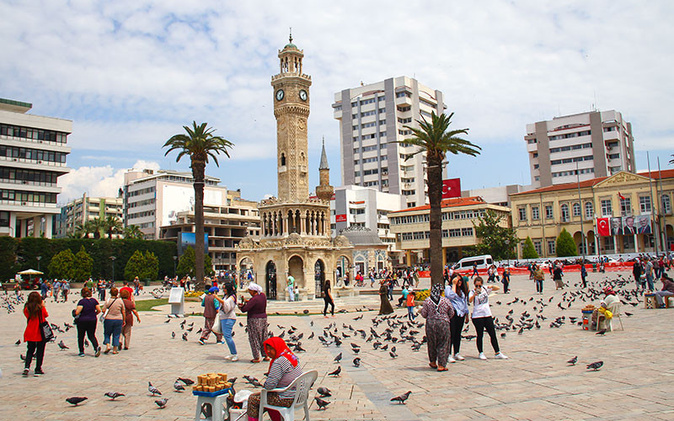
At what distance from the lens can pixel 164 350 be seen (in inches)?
547

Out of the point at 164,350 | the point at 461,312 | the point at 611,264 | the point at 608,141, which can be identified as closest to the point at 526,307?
the point at 461,312

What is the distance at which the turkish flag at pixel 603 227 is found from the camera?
204ft

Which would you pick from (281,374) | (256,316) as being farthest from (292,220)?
(281,374)

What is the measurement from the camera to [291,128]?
136 feet

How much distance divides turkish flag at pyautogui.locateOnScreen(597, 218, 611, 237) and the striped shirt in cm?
6435

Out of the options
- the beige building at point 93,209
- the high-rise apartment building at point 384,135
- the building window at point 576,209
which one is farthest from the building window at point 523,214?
the beige building at point 93,209

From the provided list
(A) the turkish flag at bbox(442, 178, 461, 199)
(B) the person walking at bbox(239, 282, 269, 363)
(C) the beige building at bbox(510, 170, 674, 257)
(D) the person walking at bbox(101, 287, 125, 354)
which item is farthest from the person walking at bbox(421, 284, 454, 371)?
(A) the turkish flag at bbox(442, 178, 461, 199)

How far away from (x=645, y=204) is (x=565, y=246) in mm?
11611

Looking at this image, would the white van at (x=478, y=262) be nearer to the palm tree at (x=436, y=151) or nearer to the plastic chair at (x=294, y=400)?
the palm tree at (x=436, y=151)

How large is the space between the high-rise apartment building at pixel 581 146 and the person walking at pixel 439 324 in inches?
3547

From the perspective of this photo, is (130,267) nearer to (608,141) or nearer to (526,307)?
(526,307)

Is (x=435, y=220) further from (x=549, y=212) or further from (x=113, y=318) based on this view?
(x=549, y=212)

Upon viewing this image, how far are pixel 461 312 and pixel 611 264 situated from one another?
143 feet

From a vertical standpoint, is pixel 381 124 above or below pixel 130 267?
above
